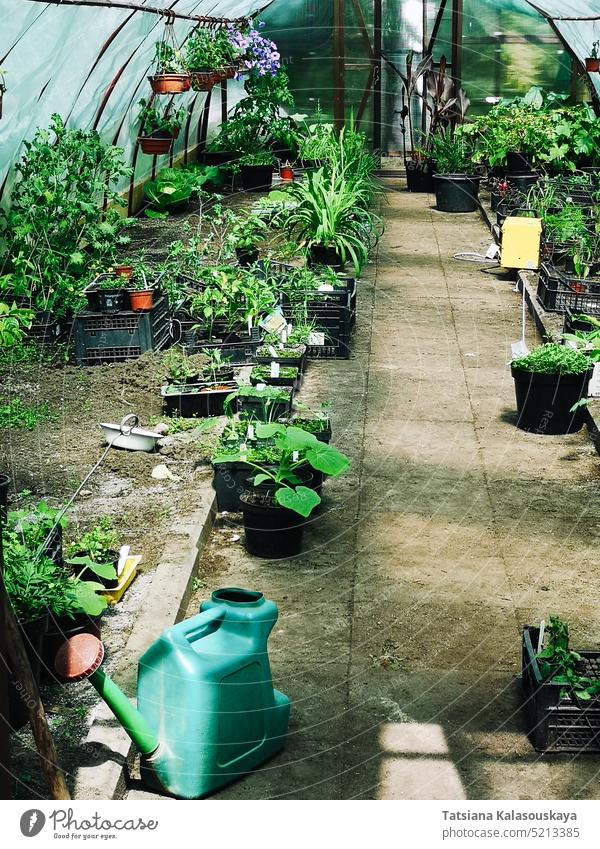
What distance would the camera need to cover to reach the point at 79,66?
334 inches

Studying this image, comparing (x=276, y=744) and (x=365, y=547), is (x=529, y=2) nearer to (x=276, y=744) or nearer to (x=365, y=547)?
(x=365, y=547)

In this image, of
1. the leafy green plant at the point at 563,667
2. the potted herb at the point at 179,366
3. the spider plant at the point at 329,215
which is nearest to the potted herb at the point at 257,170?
the spider plant at the point at 329,215

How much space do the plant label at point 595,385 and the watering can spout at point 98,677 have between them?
399 cm

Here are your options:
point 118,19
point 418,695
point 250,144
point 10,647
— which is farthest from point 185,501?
point 250,144

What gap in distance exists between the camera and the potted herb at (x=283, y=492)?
14.9ft

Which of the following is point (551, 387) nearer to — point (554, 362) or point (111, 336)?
point (554, 362)

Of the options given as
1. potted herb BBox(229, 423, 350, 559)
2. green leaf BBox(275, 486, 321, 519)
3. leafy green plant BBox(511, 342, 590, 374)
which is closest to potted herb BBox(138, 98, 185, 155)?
leafy green plant BBox(511, 342, 590, 374)

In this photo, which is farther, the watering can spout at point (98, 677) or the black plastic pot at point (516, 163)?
the black plastic pot at point (516, 163)

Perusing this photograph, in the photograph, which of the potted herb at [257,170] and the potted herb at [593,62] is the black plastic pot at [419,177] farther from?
the potted herb at [593,62]

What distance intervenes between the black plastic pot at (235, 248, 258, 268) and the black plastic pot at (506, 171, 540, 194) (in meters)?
4.14

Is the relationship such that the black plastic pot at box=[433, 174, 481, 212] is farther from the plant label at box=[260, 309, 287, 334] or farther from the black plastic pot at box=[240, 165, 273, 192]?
the plant label at box=[260, 309, 287, 334]

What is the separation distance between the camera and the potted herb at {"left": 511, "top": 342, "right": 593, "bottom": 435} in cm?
591

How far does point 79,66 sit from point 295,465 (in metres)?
5.08

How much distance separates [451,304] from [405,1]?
25.4 feet
